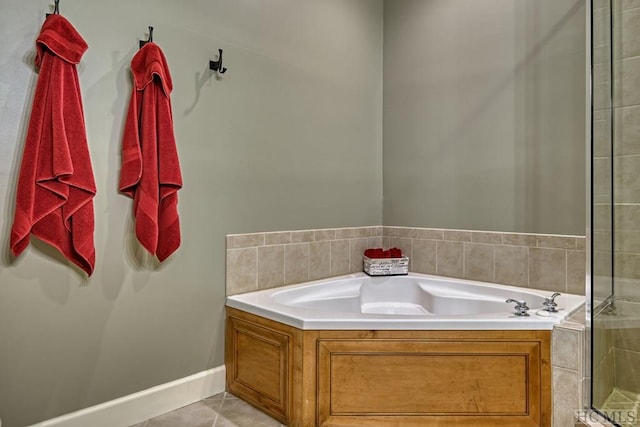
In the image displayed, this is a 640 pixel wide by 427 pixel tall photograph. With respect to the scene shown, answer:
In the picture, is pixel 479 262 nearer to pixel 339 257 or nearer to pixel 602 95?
pixel 339 257

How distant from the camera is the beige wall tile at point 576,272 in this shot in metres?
2.43

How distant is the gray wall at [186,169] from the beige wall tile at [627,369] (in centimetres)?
177

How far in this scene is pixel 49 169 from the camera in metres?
1.69

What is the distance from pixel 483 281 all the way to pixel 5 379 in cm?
255

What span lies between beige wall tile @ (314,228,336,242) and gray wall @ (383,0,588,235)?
22.0 inches

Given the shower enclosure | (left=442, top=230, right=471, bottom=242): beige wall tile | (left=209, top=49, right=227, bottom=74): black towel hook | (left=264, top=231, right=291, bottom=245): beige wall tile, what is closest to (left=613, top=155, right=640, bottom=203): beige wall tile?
the shower enclosure

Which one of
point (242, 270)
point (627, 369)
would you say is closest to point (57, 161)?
point (242, 270)

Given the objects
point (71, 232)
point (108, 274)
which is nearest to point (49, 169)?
point (71, 232)

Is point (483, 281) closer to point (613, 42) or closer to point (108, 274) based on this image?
point (613, 42)

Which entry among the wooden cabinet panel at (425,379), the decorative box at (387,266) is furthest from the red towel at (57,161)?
the decorative box at (387,266)

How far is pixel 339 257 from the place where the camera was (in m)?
3.06

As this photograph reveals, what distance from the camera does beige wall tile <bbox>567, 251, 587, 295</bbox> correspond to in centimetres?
243

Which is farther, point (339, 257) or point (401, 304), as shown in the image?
point (339, 257)

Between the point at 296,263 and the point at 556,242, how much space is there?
1.55m
